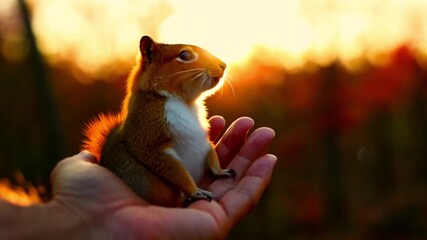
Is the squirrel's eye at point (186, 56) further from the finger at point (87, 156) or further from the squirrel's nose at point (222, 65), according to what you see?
the finger at point (87, 156)

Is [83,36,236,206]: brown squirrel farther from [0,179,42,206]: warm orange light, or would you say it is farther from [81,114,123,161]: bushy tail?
[0,179,42,206]: warm orange light

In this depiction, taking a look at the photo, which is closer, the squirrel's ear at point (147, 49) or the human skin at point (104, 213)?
the human skin at point (104, 213)

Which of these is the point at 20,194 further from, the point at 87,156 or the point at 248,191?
the point at 248,191

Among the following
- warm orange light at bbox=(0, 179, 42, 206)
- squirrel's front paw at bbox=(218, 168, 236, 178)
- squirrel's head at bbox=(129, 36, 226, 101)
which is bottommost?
warm orange light at bbox=(0, 179, 42, 206)

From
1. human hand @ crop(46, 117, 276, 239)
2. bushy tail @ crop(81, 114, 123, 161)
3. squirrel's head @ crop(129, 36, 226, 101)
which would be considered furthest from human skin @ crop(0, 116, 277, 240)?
squirrel's head @ crop(129, 36, 226, 101)

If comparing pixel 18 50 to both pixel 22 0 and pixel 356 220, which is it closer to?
pixel 22 0

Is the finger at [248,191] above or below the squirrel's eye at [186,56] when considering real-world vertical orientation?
below

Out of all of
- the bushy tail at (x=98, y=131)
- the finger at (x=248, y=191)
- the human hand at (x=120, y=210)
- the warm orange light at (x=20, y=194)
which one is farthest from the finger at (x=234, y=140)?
the warm orange light at (x=20, y=194)
